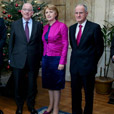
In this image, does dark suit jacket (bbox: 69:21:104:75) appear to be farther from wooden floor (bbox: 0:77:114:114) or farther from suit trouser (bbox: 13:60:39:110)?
wooden floor (bbox: 0:77:114:114)

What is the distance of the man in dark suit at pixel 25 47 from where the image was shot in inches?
112

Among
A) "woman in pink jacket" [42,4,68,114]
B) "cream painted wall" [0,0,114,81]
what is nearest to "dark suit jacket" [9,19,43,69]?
"woman in pink jacket" [42,4,68,114]

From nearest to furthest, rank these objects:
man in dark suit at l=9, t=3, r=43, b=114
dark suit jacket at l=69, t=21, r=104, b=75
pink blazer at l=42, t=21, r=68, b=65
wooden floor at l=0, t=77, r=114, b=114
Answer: dark suit jacket at l=69, t=21, r=104, b=75
pink blazer at l=42, t=21, r=68, b=65
man in dark suit at l=9, t=3, r=43, b=114
wooden floor at l=0, t=77, r=114, b=114

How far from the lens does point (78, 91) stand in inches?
106

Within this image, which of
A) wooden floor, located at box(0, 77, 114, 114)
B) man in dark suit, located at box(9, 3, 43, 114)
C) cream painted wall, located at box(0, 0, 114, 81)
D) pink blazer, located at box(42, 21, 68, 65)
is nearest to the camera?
pink blazer, located at box(42, 21, 68, 65)

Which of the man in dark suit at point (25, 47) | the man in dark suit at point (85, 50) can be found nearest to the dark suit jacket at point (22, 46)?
the man in dark suit at point (25, 47)

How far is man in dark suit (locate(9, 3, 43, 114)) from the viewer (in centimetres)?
285

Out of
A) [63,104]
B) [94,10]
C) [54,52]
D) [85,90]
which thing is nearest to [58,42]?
[54,52]

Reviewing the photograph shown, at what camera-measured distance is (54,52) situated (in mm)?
2771

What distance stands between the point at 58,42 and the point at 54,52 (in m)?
0.15

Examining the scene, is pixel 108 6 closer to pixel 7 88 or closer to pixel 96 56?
pixel 96 56

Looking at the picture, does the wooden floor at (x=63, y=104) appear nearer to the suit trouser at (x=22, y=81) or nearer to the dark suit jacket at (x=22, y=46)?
the suit trouser at (x=22, y=81)

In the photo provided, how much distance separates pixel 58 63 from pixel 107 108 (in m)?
1.37

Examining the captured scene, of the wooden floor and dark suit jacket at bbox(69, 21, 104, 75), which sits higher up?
dark suit jacket at bbox(69, 21, 104, 75)
